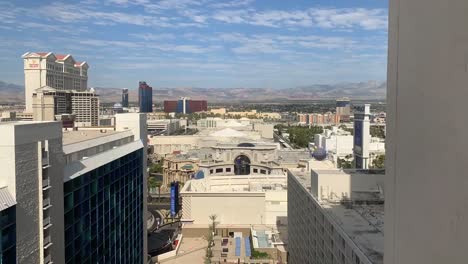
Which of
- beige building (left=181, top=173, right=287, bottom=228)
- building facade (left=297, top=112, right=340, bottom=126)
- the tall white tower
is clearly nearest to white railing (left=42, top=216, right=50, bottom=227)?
beige building (left=181, top=173, right=287, bottom=228)

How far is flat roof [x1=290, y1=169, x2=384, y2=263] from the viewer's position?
16.2 ft

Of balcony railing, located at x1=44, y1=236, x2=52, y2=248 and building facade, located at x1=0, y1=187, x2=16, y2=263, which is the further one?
balcony railing, located at x1=44, y1=236, x2=52, y2=248

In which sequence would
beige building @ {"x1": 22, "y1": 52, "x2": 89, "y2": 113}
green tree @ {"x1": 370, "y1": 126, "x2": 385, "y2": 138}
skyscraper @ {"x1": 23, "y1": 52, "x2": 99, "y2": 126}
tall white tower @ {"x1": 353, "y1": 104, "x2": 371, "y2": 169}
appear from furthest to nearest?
beige building @ {"x1": 22, "y1": 52, "x2": 89, "y2": 113}
green tree @ {"x1": 370, "y1": 126, "x2": 385, "y2": 138}
skyscraper @ {"x1": 23, "y1": 52, "x2": 99, "y2": 126}
tall white tower @ {"x1": 353, "y1": 104, "x2": 371, "y2": 169}

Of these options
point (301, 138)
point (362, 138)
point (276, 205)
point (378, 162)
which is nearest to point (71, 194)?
point (276, 205)

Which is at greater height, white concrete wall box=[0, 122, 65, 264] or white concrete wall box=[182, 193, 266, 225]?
white concrete wall box=[0, 122, 65, 264]

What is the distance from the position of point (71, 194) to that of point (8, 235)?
135 centimetres

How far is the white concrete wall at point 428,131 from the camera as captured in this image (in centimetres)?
73

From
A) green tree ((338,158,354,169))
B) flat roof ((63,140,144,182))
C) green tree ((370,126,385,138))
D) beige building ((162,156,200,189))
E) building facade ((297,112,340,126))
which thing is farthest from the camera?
building facade ((297,112,340,126))

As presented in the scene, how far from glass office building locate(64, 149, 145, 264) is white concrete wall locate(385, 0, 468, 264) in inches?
162

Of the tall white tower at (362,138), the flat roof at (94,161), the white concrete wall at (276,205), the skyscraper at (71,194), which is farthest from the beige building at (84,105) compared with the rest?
the flat roof at (94,161)

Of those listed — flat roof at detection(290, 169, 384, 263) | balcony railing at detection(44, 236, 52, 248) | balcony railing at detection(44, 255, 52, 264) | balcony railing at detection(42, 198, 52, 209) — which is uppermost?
balcony railing at detection(42, 198, 52, 209)

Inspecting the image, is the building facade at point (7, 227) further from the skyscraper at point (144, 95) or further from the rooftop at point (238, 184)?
the skyscraper at point (144, 95)

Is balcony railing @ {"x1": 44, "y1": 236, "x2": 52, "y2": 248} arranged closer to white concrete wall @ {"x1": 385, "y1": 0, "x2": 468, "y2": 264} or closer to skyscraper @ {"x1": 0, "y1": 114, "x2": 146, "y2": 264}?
skyscraper @ {"x1": 0, "y1": 114, "x2": 146, "y2": 264}

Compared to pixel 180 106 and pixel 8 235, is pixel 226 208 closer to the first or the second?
pixel 8 235
